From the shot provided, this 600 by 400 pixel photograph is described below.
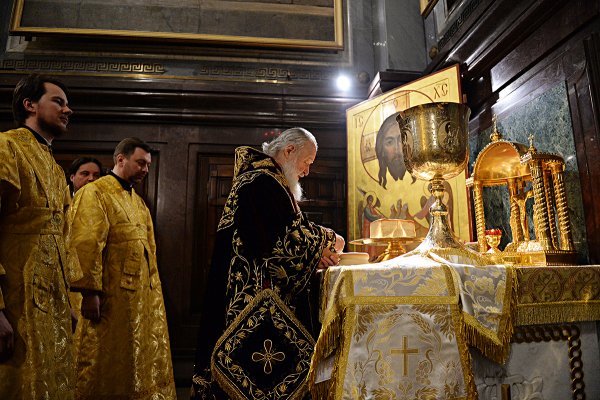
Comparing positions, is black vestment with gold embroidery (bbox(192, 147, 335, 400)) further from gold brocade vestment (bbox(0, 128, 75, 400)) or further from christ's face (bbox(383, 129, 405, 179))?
christ's face (bbox(383, 129, 405, 179))

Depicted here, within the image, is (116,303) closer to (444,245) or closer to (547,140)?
(444,245)

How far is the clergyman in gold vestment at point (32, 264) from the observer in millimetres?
1681

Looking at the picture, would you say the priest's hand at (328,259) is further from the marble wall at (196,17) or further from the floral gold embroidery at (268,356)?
the marble wall at (196,17)

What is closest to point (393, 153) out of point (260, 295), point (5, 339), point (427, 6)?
point (427, 6)

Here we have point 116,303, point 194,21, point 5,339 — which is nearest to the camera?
point 5,339

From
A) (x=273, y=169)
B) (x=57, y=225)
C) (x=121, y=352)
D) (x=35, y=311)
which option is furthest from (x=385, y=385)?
(x=121, y=352)

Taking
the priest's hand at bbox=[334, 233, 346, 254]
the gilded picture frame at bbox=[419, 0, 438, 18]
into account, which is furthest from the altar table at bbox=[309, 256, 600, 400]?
the gilded picture frame at bbox=[419, 0, 438, 18]

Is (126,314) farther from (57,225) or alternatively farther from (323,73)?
(323,73)

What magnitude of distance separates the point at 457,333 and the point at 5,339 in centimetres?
159

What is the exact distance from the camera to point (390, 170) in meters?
3.42

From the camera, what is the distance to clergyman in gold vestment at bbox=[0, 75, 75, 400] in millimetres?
1681

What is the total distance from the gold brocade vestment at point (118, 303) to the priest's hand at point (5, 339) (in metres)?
0.85

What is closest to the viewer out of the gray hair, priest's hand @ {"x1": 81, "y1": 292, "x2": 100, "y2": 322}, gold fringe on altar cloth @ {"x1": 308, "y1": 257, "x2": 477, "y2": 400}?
gold fringe on altar cloth @ {"x1": 308, "y1": 257, "x2": 477, "y2": 400}

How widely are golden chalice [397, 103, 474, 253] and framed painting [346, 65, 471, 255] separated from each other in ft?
3.69
